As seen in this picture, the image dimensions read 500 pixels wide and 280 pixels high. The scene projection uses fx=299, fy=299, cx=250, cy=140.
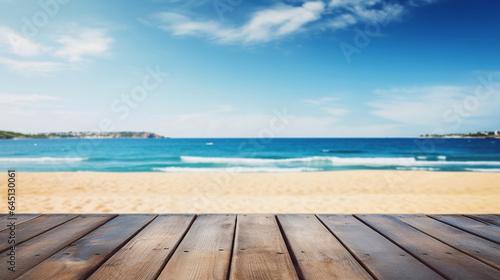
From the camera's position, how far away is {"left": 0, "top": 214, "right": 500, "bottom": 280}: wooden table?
1276mm

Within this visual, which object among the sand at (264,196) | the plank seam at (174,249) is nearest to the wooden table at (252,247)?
the plank seam at (174,249)

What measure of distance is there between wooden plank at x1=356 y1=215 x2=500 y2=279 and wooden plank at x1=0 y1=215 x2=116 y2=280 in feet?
5.93

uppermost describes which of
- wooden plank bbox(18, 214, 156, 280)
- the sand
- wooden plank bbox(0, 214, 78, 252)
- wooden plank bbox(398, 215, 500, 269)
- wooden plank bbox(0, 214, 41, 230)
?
wooden plank bbox(398, 215, 500, 269)

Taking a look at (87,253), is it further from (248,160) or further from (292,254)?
(248,160)

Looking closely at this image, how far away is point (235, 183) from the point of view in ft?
45.4

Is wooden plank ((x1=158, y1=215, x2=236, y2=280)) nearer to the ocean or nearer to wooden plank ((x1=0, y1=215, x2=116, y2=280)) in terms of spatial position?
wooden plank ((x1=0, y1=215, x2=116, y2=280))

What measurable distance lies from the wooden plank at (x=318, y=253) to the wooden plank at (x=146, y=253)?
2.09 feet

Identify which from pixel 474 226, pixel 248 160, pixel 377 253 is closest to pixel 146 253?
pixel 377 253

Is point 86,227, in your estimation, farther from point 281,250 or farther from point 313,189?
point 313,189

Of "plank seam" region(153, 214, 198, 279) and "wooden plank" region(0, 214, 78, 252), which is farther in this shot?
"wooden plank" region(0, 214, 78, 252)

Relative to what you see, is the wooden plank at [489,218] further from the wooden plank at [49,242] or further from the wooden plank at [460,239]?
the wooden plank at [49,242]

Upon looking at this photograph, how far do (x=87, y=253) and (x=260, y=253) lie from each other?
865 millimetres

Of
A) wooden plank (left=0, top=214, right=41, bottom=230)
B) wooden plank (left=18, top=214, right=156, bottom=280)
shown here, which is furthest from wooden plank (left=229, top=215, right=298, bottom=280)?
wooden plank (left=0, top=214, right=41, bottom=230)

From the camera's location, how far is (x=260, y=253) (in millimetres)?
1498
